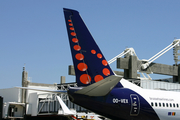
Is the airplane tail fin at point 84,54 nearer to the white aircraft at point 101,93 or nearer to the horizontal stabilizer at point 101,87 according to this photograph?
the white aircraft at point 101,93

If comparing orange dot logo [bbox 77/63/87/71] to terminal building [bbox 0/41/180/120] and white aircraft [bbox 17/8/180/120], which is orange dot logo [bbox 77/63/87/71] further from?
terminal building [bbox 0/41/180/120]

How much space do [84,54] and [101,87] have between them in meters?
3.48

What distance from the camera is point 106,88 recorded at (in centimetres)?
1399

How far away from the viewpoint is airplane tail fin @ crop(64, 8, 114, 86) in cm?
1631

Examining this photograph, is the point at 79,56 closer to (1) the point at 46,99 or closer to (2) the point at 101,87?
(2) the point at 101,87

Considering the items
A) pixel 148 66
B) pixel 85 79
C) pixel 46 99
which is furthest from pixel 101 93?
pixel 148 66

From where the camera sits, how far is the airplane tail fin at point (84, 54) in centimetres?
1631

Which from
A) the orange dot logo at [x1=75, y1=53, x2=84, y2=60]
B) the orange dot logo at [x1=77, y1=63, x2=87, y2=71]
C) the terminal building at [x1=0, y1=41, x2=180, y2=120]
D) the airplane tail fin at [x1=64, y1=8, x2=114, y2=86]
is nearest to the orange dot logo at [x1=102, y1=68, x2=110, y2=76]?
the airplane tail fin at [x1=64, y1=8, x2=114, y2=86]

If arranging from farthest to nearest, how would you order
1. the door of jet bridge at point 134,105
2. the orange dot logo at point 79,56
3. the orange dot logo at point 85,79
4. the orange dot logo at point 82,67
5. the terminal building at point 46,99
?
the terminal building at point 46,99 < the orange dot logo at point 79,56 < the orange dot logo at point 82,67 < the orange dot logo at point 85,79 < the door of jet bridge at point 134,105

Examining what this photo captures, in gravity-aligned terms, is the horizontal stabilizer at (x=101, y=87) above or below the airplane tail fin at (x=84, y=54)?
below

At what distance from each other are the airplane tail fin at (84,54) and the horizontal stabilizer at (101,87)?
1670mm

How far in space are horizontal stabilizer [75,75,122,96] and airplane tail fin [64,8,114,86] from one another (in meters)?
1.67

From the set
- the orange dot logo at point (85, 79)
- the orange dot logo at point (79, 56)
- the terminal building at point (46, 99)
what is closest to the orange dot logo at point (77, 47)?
the orange dot logo at point (79, 56)

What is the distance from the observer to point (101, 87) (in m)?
13.7
